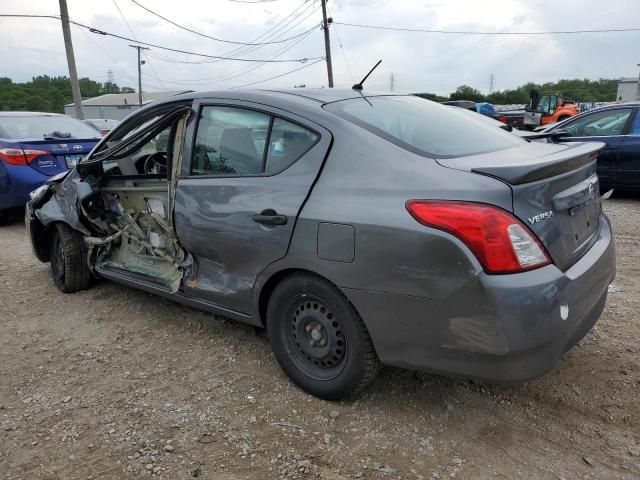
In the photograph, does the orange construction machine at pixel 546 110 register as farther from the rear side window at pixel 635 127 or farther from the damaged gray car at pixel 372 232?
the damaged gray car at pixel 372 232

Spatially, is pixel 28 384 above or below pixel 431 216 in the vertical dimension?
below

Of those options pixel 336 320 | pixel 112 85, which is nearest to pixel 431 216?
pixel 336 320

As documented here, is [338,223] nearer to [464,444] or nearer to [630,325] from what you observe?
[464,444]

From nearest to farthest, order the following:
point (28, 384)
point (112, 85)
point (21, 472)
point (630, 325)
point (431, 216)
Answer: point (431, 216), point (21, 472), point (28, 384), point (630, 325), point (112, 85)

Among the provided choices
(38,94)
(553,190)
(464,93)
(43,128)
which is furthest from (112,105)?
(553,190)

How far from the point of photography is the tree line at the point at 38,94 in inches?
2210

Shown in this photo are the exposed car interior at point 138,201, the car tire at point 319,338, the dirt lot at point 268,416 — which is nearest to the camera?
the dirt lot at point 268,416

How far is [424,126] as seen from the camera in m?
2.92

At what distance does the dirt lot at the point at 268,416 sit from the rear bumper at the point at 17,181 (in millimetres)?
3433

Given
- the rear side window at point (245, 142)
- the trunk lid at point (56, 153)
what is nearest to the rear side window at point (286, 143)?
the rear side window at point (245, 142)

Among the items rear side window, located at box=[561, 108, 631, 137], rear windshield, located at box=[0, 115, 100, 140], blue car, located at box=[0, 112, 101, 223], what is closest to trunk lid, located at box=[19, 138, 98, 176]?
blue car, located at box=[0, 112, 101, 223]

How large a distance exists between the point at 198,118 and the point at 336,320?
1.52 metres

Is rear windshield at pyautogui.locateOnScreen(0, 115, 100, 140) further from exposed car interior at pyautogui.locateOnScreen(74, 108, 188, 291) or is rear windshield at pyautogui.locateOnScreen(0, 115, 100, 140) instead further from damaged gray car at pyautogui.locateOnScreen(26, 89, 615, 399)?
damaged gray car at pyautogui.locateOnScreen(26, 89, 615, 399)

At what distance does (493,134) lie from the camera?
3105 mm
